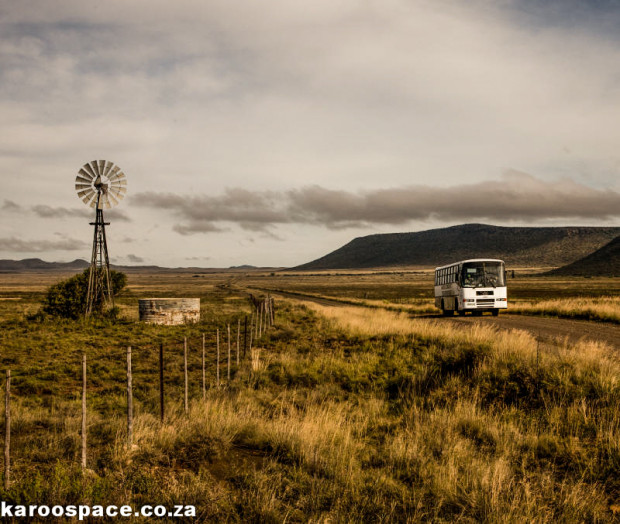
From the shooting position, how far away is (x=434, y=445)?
27.4ft

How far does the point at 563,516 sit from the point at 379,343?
43.2 feet

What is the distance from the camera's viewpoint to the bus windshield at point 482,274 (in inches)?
1199

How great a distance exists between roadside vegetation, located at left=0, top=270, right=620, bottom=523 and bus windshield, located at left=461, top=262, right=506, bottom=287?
1423 cm

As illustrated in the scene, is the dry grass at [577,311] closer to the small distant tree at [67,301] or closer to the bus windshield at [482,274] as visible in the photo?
the bus windshield at [482,274]

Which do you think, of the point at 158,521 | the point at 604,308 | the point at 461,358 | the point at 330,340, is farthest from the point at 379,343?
the point at 604,308

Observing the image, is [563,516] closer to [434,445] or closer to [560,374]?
[434,445]

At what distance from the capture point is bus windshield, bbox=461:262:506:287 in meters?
30.5

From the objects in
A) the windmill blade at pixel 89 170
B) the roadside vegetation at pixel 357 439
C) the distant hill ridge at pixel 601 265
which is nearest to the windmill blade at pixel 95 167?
the windmill blade at pixel 89 170

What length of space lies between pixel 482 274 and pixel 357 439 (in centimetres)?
Result: 2386

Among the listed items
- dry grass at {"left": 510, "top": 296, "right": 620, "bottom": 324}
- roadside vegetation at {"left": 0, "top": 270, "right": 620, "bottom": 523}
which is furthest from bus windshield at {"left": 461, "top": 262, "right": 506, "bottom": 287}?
roadside vegetation at {"left": 0, "top": 270, "right": 620, "bottom": 523}

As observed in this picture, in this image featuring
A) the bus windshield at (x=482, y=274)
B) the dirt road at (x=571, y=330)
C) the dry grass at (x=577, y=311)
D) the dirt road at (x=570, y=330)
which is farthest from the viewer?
the bus windshield at (x=482, y=274)

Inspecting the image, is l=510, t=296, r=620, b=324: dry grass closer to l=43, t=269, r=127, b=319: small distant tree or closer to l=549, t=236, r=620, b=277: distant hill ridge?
l=43, t=269, r=127, b=319: small distant tree

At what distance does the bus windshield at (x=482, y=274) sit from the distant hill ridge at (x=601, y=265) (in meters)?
125

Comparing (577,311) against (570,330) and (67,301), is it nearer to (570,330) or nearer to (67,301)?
(570,330)
